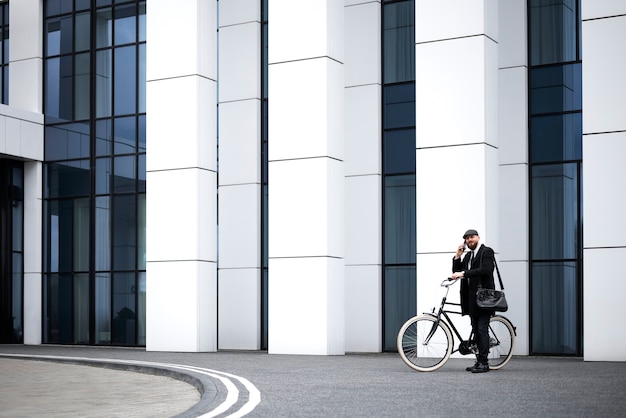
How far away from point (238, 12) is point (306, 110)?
639 centimetres

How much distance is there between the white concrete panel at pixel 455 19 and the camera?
1898 cm

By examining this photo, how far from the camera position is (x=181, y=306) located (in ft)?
73.2

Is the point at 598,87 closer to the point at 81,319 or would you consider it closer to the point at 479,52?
the point at 479,52

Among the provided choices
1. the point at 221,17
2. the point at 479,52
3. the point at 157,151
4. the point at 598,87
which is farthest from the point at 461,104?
the point at 221,17

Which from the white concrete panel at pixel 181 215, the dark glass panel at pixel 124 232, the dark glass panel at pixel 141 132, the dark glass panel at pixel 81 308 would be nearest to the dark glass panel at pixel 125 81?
the dark glass panel at pixel 141 132

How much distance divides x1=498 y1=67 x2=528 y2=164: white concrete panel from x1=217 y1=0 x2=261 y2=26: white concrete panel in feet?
23.7

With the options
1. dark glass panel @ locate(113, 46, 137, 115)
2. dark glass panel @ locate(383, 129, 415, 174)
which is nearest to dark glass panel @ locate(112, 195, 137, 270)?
dark glass panel @ locate(113, 46, 137, 115)

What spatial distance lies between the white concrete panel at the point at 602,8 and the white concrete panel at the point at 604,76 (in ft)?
0.34

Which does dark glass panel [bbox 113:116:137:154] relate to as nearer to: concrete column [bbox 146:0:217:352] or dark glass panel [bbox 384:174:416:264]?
concrete column [bbox 146:0:217:352]

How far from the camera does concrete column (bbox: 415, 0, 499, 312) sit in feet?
61.5

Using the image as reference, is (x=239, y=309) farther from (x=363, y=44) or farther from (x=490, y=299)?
→ (x=490, y=299)

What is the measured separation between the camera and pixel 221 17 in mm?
26125

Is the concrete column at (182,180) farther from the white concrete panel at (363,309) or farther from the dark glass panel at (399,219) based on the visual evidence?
the dark glass panel at (399,219)

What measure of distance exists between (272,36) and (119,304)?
→ 999 centimetres
